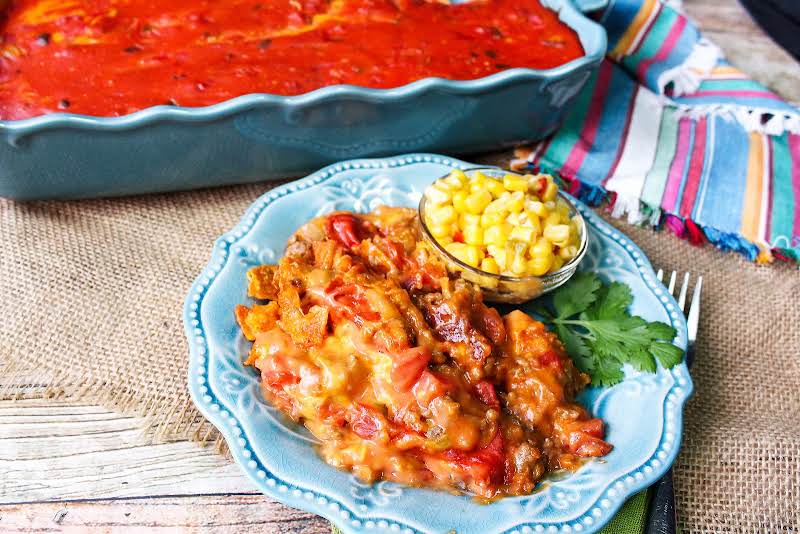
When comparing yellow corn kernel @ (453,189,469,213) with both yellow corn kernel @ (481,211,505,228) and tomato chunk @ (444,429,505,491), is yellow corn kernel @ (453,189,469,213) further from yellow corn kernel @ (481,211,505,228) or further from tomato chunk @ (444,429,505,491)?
tomato chunk @ (444,429,505,491)

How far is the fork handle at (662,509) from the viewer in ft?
7.77

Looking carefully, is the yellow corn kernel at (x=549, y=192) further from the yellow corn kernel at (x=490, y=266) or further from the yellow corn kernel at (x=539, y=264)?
the yellow corn kernel at (x=490, y=266)

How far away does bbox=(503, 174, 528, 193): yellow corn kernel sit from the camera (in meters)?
2.96

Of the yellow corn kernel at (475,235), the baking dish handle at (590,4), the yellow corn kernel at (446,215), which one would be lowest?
the yellow corn kernel at (475,235)

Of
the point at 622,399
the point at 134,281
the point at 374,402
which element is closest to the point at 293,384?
the point at 374,402

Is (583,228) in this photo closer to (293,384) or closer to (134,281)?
(293,384)

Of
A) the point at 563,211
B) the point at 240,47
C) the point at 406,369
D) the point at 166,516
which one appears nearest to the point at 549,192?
the point at 563,211

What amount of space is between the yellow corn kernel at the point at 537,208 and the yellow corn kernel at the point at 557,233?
0.06 m

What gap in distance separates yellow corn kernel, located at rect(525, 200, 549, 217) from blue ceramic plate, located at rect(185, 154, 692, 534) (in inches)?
17.4

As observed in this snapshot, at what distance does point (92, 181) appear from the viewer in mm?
3051

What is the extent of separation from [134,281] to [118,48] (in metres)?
1.13

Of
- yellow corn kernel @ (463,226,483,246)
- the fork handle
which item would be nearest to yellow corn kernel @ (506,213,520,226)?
yellow corn kernel @ (463,226,483,246)

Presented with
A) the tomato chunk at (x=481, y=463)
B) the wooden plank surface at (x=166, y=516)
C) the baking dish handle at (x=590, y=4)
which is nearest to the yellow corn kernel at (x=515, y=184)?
the tomato chunk at (x=481, y=463)

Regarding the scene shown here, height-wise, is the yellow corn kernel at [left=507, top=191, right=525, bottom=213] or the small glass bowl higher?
the yellow corn kernel at [left=507, top=191, right=525, bottom=213]
